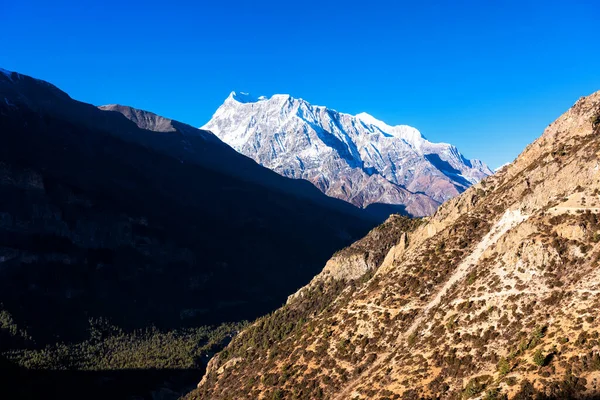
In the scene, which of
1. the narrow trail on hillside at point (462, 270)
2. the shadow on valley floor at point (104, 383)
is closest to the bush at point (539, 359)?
the narrow trail on hillside at point (462, 270)

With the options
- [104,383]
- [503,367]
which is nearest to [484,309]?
[503,367]

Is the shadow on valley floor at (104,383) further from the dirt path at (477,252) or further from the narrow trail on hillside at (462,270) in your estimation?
the dirt path at (477,252)

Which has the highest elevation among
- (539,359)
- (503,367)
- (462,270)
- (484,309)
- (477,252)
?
(477,252)

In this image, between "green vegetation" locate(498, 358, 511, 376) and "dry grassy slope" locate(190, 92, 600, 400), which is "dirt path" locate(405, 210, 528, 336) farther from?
"green vegetation" locate(498, 358, 511, 376)

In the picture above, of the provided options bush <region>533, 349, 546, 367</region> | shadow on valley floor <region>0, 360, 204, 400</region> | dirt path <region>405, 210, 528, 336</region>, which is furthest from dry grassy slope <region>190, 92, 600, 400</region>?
shadow on valley floor <region>0, 360, 204, 400</region>

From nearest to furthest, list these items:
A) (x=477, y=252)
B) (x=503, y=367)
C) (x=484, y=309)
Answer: (x=503, y=367) < (x=484, y=309) < (x=477, y=252)

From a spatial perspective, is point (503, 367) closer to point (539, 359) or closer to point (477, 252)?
point (539, 359)

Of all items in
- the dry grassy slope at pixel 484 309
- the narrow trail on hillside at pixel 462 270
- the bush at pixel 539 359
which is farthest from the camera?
the narrow trail on hillside at pixel 462 270
